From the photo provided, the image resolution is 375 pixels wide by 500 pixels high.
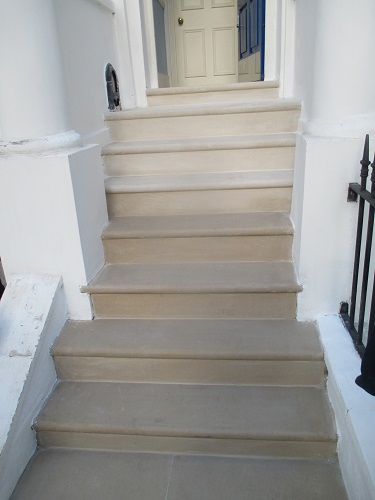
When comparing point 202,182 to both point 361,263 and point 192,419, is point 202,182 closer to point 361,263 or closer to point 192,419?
point 361,263

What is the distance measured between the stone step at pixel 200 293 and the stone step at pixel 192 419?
1.09ft

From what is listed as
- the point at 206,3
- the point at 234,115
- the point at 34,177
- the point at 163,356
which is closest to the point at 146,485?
the point at 163,356

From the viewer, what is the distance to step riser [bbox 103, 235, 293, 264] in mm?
1945

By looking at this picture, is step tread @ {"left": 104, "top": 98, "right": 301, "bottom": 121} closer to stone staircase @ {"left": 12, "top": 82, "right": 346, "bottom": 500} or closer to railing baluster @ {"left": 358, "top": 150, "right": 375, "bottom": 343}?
stone staircase @ {"left": 12, "top": 82, "right": 346, "bottom": 500}

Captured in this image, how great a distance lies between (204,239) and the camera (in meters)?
1.97

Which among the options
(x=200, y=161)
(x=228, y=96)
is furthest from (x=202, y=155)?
(x=228, y=96)

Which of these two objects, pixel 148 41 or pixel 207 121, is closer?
pixel 207 121

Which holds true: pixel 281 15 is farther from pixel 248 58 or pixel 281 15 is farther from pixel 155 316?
pixel 155 316

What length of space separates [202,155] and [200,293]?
36.2 inches

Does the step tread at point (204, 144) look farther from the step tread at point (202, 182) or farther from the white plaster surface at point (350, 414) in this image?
the white plaster surface at point (350, 414)

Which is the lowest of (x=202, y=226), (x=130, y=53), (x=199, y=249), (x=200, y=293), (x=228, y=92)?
(x=200, y=293)

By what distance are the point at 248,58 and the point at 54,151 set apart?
2.92 metres

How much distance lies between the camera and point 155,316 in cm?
185

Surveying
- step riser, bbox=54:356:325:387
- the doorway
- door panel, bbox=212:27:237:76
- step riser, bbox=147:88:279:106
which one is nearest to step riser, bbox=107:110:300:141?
step riser, bbox=147:88:279:106
